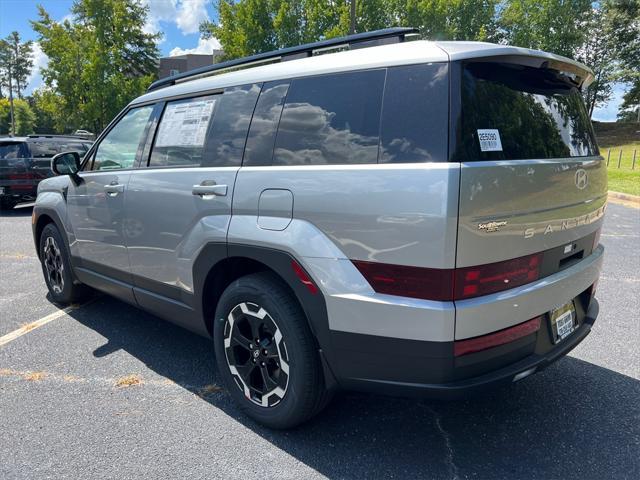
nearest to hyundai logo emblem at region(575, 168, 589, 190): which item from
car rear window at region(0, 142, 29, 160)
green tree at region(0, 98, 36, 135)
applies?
car rear window at region(0, 142, 29, 160)

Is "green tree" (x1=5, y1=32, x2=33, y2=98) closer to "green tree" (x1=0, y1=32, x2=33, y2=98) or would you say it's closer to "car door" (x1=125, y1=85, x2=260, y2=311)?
"green tree" (x1=0, y1=32, x2=33, y2=98)

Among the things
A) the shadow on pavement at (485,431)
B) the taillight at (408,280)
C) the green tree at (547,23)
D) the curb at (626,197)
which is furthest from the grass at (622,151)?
the taillight at (408,280)

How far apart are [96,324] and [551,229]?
146 inches

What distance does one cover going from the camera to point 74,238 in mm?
4102

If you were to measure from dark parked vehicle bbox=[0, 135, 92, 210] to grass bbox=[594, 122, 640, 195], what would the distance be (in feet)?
51.6

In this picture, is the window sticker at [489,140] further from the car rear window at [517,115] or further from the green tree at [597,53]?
the green tree at [597,53]

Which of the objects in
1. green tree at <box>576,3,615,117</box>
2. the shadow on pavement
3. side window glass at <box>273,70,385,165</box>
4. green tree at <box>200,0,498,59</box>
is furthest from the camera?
green tree at <box>576,3,615,117</box>

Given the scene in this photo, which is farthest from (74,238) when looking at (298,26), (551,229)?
(298,26)

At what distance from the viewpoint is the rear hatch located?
195cm

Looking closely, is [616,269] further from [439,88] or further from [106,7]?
[106,7]

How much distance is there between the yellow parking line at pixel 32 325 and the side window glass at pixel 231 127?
244cm

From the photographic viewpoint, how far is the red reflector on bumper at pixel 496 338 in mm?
1991

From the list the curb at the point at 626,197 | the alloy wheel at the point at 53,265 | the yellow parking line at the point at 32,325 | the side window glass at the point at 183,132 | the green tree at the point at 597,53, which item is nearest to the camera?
the side window glass at the point at 183,132

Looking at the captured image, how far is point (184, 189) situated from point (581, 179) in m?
2.22
